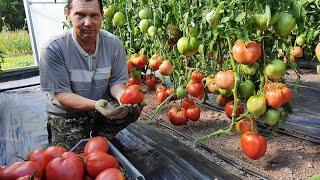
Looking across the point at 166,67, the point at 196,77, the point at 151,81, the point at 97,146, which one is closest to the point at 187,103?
the point at 196,77

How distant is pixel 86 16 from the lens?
2.00 metres

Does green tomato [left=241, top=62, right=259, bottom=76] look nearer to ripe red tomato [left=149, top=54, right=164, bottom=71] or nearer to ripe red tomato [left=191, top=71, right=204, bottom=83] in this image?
ripe red tomato [left=191, top=71, right=204, bottom=83]

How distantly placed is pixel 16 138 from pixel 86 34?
1.26 metres

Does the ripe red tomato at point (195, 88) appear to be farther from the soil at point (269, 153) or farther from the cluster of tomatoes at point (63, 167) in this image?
the cluster of tomatoes at point (63, 167)

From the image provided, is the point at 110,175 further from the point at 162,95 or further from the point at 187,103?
the point at 162,95

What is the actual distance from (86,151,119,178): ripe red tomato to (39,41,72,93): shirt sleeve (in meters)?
0.86

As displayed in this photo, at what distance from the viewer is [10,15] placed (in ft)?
48.1

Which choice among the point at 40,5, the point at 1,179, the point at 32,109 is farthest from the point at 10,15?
the point at 1,179

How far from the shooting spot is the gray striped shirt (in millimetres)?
2078

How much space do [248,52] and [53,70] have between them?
107 centimetres

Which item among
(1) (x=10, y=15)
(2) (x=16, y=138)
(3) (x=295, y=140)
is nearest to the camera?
(3) (x=295, y=140)

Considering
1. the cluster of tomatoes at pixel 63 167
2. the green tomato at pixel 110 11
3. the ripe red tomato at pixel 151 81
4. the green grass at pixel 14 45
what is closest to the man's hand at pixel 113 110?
the cluster of tomatoes at pixel 63 167

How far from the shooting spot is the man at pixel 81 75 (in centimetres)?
203

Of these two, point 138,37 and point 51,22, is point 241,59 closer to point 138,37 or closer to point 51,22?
point 138,37
